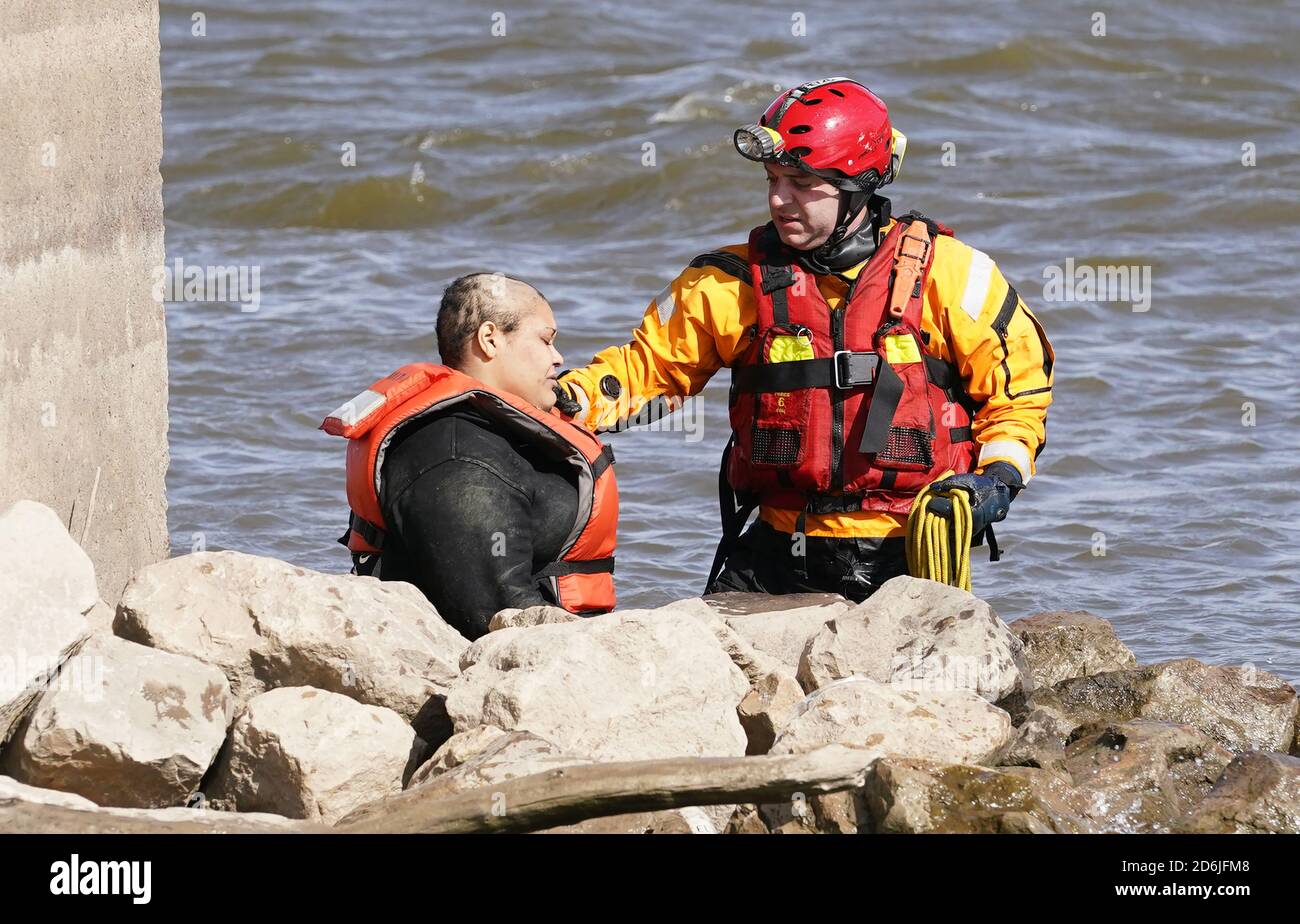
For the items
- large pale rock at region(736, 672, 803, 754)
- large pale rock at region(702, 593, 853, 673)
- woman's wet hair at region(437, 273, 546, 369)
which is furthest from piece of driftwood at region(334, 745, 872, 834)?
woman's wet hair at region(437, 273, 546, 369)

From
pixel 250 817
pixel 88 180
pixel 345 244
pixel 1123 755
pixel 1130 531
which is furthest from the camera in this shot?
pixel 345 244

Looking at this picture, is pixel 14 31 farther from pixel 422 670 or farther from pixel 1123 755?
pixel 1123 755

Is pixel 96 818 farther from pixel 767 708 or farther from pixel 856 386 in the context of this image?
pixel 856 386

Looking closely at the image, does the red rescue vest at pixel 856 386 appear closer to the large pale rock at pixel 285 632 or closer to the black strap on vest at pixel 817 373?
the black strap on vest at pixel 817 373

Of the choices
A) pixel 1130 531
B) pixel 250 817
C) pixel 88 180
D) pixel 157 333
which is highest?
pixel 88 180

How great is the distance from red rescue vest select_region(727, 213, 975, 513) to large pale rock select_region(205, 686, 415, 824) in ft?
5.43

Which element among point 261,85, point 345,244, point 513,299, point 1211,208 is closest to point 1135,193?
point 1211,208

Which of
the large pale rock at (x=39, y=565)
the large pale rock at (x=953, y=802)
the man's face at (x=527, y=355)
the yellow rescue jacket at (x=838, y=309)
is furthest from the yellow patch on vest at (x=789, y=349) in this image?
the large pale rock at (x=39, y=565)

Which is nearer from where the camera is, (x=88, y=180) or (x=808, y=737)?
(x=808, y=737)

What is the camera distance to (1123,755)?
12.8ft

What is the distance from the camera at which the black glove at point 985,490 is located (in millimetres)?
4699

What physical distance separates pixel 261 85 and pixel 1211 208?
303 inches

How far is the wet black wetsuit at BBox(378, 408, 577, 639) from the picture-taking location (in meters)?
4.46

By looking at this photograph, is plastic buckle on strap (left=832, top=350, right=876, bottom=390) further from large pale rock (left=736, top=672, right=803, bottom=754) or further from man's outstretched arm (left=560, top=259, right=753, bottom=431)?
large pale rock (left=736, top=672, right=803, bottom=754)
